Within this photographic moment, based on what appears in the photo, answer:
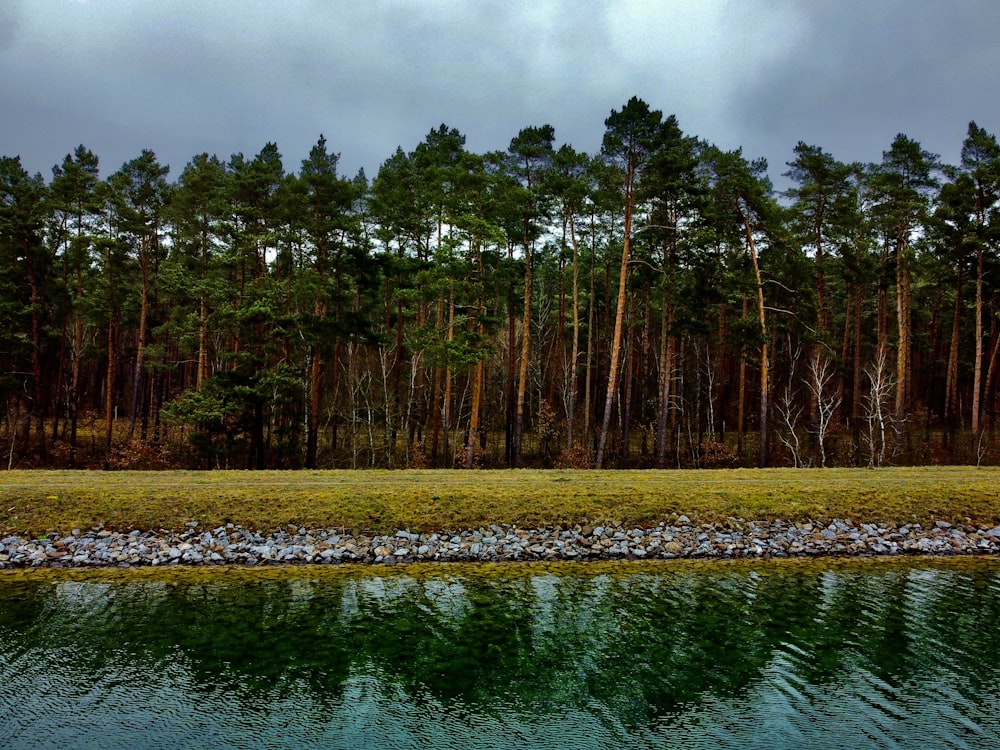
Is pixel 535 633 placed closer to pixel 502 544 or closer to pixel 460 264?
pixel 502 544

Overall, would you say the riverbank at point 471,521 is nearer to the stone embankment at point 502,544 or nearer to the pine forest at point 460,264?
the stone embankment at point 502,544

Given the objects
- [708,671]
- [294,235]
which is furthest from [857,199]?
[708,671]

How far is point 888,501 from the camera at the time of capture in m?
19.3

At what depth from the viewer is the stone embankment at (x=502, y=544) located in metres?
16.3

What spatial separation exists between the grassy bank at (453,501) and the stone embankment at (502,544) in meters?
0.38

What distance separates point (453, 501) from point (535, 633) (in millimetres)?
7775

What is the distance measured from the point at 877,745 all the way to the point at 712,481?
1480 centimetres

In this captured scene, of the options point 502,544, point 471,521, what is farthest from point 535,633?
point 471,521

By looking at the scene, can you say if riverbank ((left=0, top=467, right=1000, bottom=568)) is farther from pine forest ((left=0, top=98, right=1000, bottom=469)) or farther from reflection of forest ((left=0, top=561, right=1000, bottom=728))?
pine forest ((left=0, top=98, right=1000, bottom=469))

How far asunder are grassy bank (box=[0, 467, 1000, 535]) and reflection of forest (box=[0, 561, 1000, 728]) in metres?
2.61

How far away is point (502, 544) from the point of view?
17047 millimetres

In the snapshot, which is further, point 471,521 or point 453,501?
point 453,501

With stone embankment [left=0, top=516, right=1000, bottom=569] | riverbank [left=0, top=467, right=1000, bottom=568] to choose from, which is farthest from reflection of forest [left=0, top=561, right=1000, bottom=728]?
riverbank [left=0, top=467, right=1000, bottom=568]

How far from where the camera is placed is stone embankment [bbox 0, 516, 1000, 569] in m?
16.3
